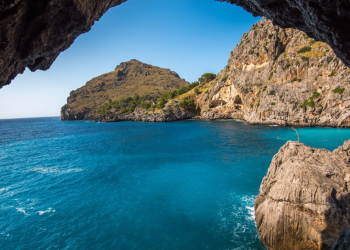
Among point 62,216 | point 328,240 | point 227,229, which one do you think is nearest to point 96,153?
point 62,216

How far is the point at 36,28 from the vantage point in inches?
293

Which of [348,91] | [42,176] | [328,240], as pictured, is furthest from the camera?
[348,91]

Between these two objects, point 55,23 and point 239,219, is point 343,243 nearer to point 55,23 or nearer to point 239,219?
point 239,219

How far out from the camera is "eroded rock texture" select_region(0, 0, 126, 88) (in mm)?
6188

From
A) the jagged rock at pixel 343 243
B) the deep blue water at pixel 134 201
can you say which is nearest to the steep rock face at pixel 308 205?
the deep blue water at pixel 134 201

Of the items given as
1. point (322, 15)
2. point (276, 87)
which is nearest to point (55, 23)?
point (322, 15)

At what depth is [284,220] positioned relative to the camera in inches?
496

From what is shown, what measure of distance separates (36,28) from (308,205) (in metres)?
18.7

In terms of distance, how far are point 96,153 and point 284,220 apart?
40.4 metres

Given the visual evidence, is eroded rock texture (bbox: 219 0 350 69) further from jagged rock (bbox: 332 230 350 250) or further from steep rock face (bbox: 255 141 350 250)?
steep rock face (bbox: 255 141 350 250)

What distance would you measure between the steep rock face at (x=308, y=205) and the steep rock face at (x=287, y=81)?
209ft

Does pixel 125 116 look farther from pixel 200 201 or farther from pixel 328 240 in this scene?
pixel 328 240

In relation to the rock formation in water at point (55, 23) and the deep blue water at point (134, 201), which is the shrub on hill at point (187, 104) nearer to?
the deep blue water at point (134, 201)

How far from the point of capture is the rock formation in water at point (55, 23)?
6.28 meters
